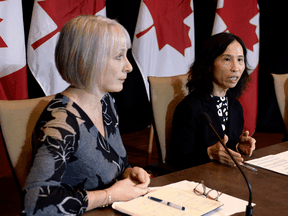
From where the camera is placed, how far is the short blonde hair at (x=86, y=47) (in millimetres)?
1026

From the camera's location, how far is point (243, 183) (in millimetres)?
1188

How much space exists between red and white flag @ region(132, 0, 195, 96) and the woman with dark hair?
146 cm

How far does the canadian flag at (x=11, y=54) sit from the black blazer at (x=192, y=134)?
1.39m

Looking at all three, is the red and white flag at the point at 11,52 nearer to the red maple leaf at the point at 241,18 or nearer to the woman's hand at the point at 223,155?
the woman's hand at the point at 223,155

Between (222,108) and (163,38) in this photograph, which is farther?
(163,38)

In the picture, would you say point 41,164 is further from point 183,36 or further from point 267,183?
point 183,36

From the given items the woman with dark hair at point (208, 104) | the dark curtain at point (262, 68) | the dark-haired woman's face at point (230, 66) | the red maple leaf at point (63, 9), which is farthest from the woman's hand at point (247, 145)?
the dark curtain at point (262, 68)

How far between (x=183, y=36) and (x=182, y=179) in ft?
8.67

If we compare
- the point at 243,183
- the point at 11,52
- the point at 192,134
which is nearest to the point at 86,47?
the point at 243,183

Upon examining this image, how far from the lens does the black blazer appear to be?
167cm

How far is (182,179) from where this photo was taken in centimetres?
121

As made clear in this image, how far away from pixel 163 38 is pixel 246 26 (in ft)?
3.73

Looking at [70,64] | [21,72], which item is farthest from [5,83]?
[70,64]

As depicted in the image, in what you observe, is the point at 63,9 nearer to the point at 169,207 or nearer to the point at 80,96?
the point at 80,96
